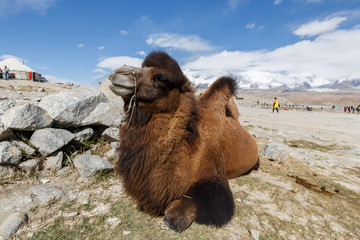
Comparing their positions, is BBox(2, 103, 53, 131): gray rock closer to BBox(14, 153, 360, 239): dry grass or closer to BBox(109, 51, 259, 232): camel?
BBox(14, 153, 360, 239): dry grass

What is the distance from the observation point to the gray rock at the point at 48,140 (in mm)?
3938

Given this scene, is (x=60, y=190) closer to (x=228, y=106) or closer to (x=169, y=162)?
(x=169, y=162)

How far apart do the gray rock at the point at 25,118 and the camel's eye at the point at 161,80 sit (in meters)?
3.06

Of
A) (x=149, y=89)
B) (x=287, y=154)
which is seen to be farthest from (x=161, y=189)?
(x=287, y=154)

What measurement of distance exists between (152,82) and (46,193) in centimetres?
248

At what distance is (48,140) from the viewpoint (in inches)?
158

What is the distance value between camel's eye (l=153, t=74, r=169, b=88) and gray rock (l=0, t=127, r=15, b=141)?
3.24 metres

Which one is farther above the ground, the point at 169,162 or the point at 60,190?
the point at 169,162

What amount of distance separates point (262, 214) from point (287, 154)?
3162 mm

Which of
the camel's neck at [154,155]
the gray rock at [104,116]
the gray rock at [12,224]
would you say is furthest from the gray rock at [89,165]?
the camel's neck at [154,155]

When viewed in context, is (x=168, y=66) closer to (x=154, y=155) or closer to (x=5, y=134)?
(x=154, y=155)

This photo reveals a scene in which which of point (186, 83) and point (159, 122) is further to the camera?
point (186, 83)

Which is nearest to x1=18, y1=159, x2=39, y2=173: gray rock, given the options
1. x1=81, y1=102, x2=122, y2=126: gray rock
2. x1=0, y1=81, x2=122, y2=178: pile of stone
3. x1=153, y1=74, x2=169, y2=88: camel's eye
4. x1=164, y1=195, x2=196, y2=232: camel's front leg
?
x1=0, y1=81, x2=122, y2=178: pile of stone

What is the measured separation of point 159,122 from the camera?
254 centimetres
